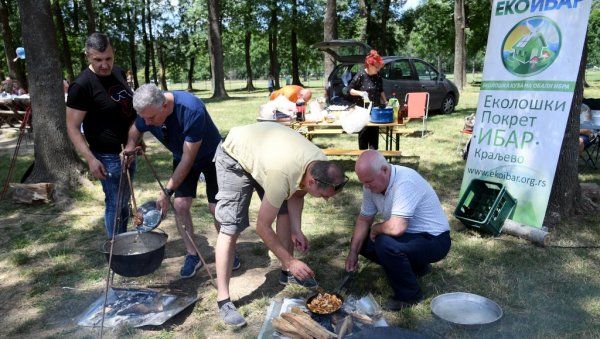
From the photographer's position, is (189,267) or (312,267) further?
(312,267)

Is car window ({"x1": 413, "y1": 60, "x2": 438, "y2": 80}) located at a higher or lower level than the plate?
higher

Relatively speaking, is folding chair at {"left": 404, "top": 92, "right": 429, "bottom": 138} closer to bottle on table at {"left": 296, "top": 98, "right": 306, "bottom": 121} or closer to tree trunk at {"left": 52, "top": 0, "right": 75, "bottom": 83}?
bottle on table at {"left": 296, "top": 98, "right": 306, "bottom": 121}

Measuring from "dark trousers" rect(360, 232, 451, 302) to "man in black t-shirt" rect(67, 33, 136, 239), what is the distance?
1.71 m

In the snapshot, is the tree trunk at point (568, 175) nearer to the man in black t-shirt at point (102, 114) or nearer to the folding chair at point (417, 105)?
the man in black t-shirt at point (102, 114)

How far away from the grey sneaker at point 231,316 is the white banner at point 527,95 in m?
2.60

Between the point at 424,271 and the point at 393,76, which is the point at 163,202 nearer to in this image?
Result: the point at 424,271

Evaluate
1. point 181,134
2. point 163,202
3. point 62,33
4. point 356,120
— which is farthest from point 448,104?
point 62,33

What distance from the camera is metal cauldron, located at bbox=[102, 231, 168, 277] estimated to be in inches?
102

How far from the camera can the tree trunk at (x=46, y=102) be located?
5.11 metres

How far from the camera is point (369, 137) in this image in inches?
260

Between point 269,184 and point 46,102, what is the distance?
13.8 feet

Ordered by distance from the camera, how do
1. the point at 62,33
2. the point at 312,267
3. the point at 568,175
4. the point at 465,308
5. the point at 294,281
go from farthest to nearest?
the point at 62,33 → the point at 568,175 → the point at 312,267 → the point at 294,281 → the point at 465,308

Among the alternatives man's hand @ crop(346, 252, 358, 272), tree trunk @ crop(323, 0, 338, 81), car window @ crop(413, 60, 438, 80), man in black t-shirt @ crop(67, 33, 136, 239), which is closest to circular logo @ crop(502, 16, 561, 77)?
man's hand @ crop(346, 252, 358, 272)

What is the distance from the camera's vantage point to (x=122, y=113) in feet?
10.3
